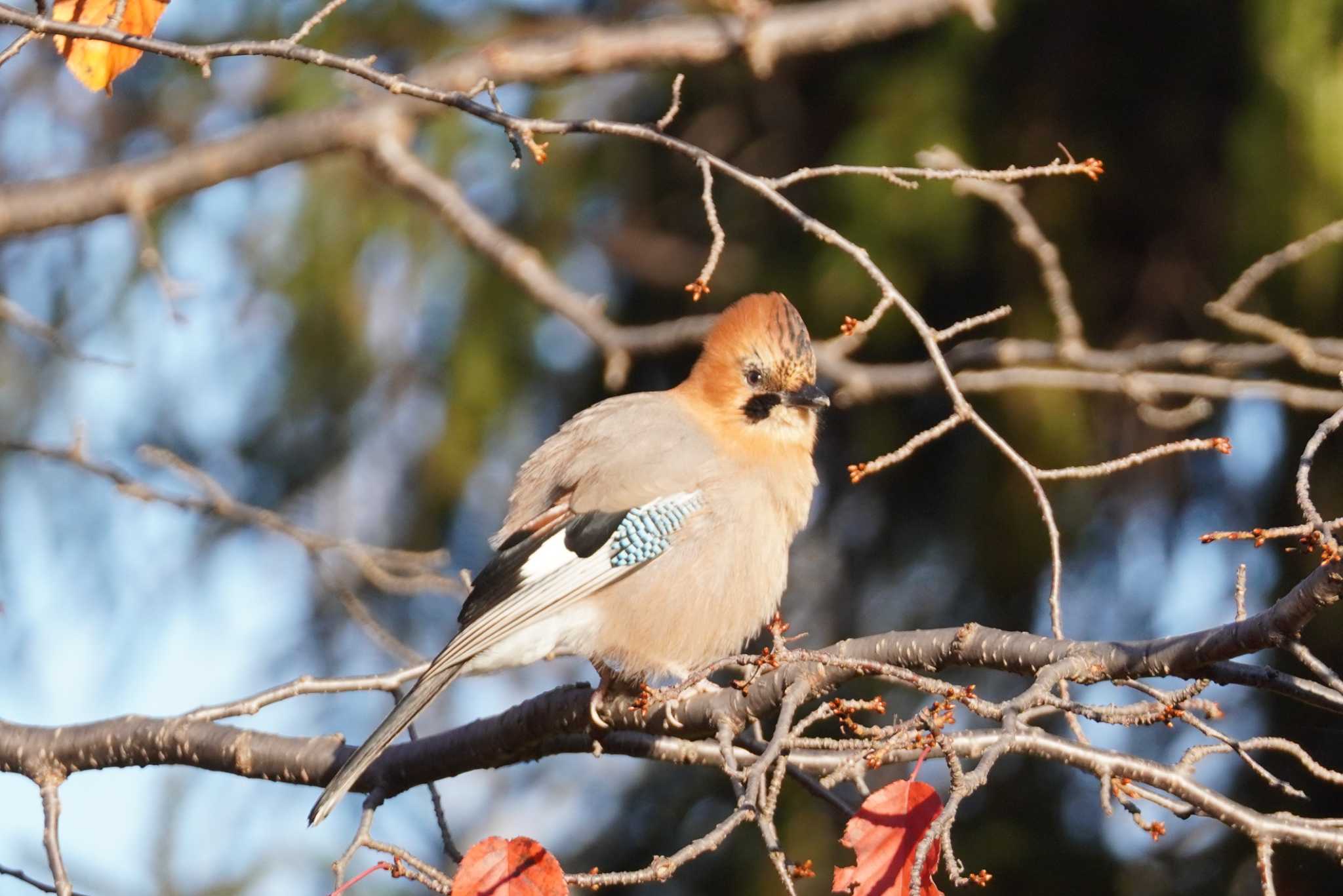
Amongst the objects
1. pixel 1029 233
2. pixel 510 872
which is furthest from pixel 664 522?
pixel 510 872

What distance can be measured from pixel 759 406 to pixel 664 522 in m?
0.43

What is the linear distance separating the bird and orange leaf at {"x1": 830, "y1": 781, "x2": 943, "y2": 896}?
37.9 inches

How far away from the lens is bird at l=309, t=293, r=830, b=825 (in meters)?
3.19

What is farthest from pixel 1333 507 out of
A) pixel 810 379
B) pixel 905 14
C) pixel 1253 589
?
pixel 905 14

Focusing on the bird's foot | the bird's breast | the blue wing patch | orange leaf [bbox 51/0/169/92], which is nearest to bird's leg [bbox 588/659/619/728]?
the bird's foot

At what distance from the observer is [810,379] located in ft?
11.9

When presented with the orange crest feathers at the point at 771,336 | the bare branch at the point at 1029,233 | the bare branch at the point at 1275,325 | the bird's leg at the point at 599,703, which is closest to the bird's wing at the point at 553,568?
the bird's leg at the point at 599,703

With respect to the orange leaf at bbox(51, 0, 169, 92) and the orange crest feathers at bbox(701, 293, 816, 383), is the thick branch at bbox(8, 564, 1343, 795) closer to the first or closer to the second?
the orange crest feathers at bbox(701, 293, 816, 383)

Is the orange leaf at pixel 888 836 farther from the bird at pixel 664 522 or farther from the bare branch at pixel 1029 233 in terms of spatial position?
the bare branch at pixel 1029 233

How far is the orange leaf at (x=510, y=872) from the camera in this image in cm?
207

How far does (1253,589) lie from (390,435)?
2.65 metres

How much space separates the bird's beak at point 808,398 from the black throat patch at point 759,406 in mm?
33

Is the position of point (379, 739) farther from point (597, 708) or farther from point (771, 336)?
point (771, 336)

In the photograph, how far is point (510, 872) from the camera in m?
2.08
